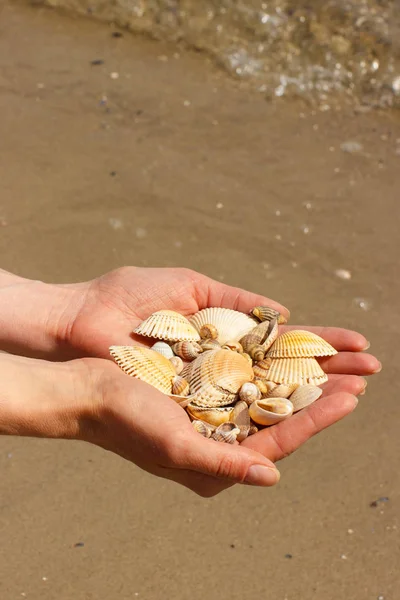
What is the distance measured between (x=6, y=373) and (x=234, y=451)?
929 mm

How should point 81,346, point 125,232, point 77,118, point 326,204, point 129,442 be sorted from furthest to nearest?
1. point 77,118
2. point 326,204
3. point 125,232
4. point 81,346
5. point 129,442

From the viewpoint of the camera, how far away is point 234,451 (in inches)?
90.5

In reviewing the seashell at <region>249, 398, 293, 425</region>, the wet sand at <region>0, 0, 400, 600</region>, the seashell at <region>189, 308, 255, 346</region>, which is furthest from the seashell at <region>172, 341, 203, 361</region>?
the wet sand at <region>0, 0, 400, 600</region>

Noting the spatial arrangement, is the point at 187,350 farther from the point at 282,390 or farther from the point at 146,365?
the point at 282,390

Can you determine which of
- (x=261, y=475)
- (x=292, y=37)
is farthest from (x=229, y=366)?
(x=292, y=37)

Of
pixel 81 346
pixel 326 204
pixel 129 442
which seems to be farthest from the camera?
pixel 326 204

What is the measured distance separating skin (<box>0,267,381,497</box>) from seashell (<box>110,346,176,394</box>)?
82mm

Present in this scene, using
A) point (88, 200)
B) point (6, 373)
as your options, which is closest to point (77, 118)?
point (88, 200)

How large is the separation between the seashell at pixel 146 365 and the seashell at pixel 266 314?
0.49 metres

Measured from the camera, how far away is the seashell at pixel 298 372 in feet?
9.61

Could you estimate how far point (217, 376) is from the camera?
2.88m

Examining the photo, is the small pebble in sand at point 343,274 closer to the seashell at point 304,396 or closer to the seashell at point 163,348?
the seashell at point 163,348

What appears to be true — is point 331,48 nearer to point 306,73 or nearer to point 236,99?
point 306,73

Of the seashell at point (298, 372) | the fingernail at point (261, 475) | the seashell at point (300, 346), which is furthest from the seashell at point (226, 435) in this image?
the seashell at point (300, 346)
